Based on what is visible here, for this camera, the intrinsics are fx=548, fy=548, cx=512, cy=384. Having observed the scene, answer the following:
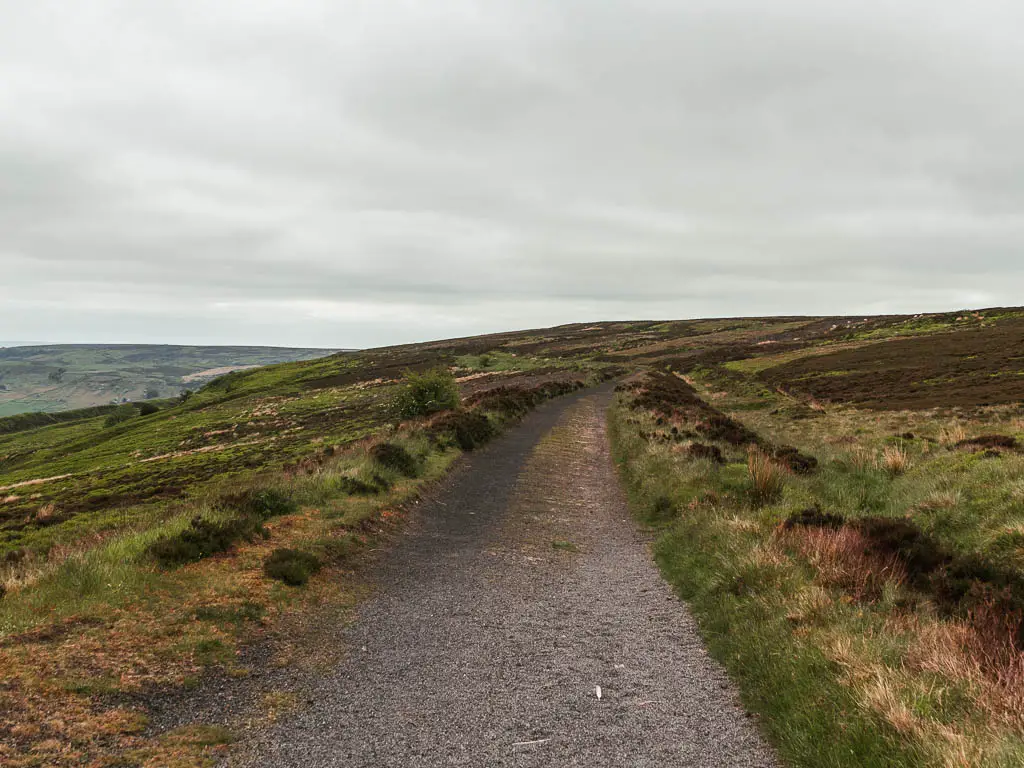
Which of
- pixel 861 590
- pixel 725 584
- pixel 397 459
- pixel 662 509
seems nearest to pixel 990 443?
pixel 662 509

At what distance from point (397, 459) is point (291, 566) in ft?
31.0

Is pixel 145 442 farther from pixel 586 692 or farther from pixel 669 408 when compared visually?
pixel 586 692

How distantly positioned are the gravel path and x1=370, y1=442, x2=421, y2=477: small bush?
525cm

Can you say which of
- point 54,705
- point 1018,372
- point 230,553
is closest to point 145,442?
point 230,553

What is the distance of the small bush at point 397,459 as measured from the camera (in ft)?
60.2

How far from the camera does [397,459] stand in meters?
18.8

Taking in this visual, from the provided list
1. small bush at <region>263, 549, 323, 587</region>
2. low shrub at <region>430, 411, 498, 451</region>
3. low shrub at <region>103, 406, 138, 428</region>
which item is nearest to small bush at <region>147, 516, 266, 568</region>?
small bush at <region>263, 549, 323, 587</region>

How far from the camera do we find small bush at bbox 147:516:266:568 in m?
9.22

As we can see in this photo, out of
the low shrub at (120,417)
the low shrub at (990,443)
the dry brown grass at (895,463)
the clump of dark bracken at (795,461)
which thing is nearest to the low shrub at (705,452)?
the clump of dark bracken at (795,461)

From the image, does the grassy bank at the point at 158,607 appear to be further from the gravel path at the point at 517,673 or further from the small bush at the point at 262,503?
the gravel path at the point at 517,673

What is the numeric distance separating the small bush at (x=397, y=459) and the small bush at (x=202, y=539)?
693 cm

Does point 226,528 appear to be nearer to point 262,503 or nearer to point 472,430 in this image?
point 262,503

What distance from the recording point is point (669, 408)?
3628 cm

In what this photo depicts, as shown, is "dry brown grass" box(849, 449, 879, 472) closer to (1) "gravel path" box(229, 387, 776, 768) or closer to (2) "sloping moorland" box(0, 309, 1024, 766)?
(2) "sloping moorland" box(0, 309, 1024, 766)
